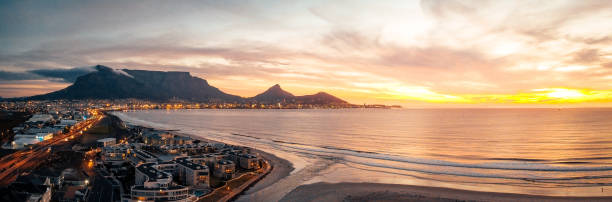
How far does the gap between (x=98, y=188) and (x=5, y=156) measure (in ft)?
76.4

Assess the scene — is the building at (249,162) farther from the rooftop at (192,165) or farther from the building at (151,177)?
the building at (151,177)

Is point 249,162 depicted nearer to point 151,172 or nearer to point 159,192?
point 151,172

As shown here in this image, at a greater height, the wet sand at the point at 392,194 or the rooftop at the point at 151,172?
the rooftop at the point at 151,172

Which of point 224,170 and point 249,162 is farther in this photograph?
point 249,162

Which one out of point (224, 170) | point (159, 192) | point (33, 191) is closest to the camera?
point (159, 192)

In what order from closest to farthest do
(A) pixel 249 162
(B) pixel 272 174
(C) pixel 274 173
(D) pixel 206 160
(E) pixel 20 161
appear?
(B) pixel 272 174 → (C) pixel 274 173 → (D) pixel 206 160 → (A) pixel 249 162 → (E) pixel 20 161

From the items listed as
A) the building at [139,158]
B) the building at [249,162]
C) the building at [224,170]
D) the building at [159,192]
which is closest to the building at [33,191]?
the building at [159,192]

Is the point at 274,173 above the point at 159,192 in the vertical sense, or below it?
below

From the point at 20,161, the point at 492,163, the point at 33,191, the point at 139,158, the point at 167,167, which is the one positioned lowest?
the point at 20,161

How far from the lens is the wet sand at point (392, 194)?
74.5 ft

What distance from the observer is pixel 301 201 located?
75.8ft

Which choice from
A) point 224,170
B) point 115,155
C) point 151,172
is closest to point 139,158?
point 115,155

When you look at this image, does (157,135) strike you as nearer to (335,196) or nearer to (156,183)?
(156,183)

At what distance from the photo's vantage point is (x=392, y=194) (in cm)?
2416
